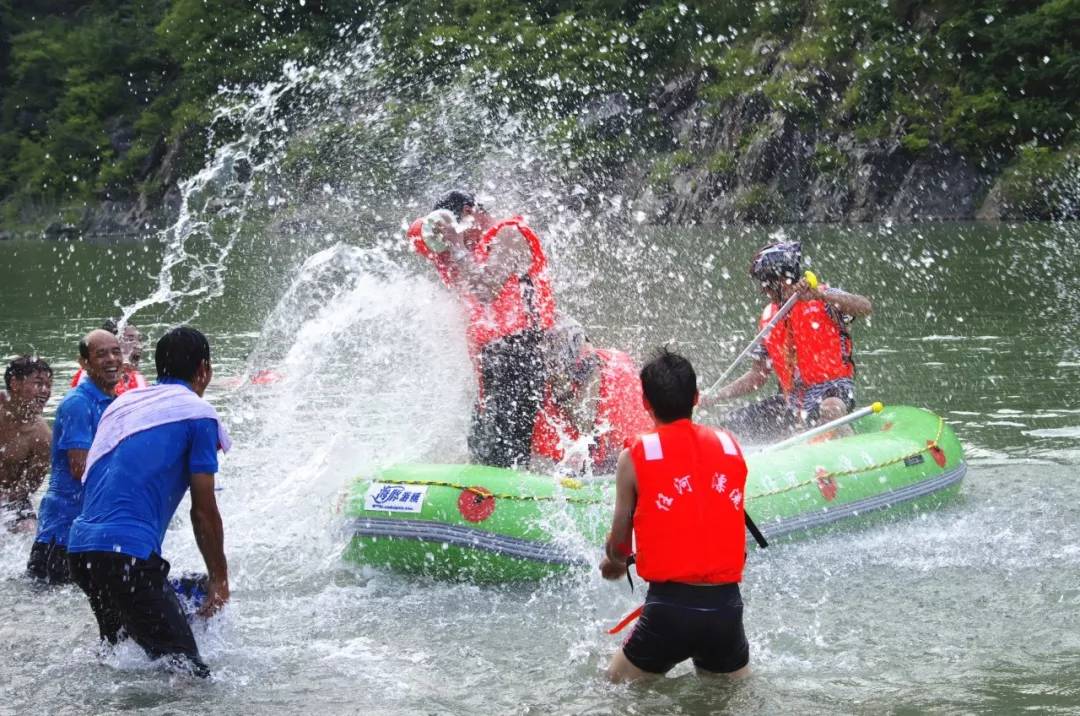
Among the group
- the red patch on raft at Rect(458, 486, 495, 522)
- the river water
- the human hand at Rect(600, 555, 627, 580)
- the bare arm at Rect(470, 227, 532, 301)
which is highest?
the bare arm at Rect(470, 227, 532, 301)

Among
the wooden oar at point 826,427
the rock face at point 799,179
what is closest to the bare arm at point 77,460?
the wooden oar at point 826,427

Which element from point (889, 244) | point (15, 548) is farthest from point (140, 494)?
point (889, 244)

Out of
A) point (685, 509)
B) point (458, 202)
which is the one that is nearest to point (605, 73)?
point (458, 202)

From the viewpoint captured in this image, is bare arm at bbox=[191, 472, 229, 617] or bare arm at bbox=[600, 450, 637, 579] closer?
bare arm at bbox=[600, 450, 637, 579]

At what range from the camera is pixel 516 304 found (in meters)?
7.59

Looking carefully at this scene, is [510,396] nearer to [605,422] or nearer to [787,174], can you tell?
[605,422]

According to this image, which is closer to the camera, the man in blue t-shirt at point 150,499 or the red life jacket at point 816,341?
the man in blue t-shirt at point 150,499

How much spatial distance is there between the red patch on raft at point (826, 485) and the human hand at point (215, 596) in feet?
11.9

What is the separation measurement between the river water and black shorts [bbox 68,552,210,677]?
297 millimetres

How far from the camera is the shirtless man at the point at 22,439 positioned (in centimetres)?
730

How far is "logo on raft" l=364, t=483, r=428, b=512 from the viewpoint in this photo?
7.01 meters

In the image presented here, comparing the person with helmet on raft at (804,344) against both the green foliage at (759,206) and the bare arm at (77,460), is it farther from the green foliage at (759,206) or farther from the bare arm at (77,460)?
the green foliage at (759,206)

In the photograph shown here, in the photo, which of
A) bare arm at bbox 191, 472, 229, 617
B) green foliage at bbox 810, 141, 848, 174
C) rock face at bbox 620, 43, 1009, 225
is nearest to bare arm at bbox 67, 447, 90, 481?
bare arm at bbox 191, 472, 229, 617

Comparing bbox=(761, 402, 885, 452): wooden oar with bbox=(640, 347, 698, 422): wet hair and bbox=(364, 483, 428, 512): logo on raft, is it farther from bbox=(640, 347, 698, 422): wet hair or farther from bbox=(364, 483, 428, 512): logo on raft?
bbox=(640, 347, 698, 422): wet hair
